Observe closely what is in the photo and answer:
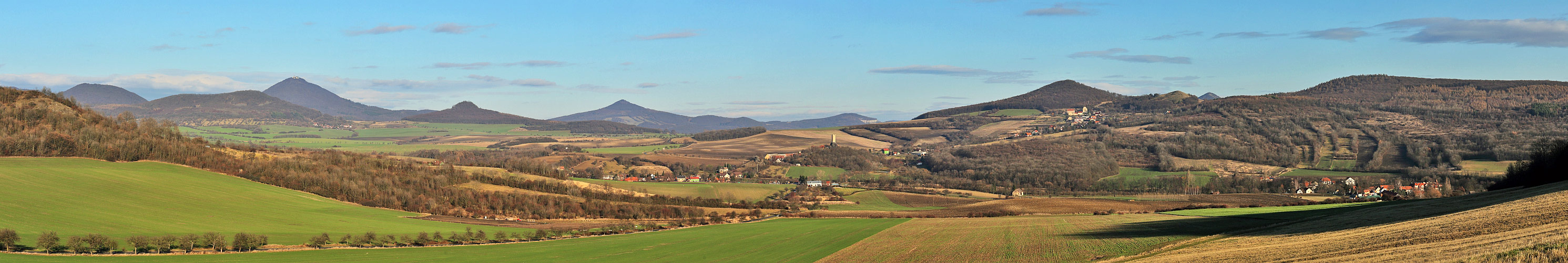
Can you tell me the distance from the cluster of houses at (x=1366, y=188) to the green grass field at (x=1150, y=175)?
13.9 meters

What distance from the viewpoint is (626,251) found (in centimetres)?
5122

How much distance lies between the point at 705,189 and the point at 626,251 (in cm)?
7232

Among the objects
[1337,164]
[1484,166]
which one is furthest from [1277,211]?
[1337,164]

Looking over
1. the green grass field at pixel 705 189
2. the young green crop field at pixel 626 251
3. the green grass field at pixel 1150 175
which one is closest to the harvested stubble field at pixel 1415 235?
the young green crop field at pixel 626 251

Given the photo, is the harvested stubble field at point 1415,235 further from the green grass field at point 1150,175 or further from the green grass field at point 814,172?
the green grass field at point 814,172

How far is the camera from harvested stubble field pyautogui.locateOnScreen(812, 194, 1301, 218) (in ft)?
270

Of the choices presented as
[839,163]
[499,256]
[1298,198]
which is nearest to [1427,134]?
[1298,198]

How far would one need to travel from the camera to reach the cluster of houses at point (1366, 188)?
323 feet

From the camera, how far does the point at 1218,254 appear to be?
28.2 metres

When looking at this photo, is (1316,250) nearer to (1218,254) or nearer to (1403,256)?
(1218,254)

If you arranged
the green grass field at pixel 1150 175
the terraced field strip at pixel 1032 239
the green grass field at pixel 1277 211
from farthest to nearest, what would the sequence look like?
the green grass field at pixel 1150 175
the green grass field at pixel 1277 211
the terraced field strip at pixel 1032 239

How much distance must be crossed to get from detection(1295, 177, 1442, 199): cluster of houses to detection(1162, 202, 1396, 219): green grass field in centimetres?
2793

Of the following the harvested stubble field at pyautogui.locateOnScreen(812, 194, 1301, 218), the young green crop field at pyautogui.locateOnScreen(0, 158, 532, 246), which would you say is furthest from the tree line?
the harvested stubble field at pyautogui.locateOnScreen(812, 194, 1301, 218)

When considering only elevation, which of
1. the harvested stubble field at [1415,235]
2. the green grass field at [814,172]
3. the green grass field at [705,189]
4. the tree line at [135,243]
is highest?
the harvested stubble field at [1415,235]
